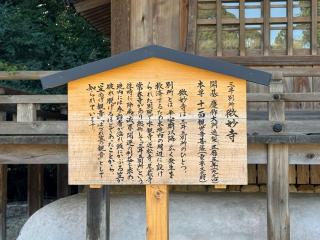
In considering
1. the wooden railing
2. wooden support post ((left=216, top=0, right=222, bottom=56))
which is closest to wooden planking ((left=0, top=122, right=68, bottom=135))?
the wooden railing

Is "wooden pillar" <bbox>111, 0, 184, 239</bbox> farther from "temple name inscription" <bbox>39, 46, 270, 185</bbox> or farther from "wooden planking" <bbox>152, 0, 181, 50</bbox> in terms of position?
"temple name inscription" <bbox>39, 46, 270, 185</bbox>

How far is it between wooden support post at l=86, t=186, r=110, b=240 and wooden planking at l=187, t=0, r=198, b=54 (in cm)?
257

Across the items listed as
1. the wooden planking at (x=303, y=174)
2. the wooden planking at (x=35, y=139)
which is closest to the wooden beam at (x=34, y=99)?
the wooden planking at (x=35, y=139)

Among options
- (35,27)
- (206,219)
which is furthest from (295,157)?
(35,27)

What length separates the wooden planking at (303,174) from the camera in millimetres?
7430

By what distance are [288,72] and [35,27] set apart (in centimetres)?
1074

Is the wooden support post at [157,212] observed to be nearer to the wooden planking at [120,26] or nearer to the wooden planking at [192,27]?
the wooden planking at [120,26]

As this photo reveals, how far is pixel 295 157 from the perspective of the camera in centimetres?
575

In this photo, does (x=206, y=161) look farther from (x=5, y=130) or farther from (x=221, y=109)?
(x=5, y=130)

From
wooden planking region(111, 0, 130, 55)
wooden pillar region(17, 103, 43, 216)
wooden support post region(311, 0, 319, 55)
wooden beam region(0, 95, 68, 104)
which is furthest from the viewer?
wooden pillar region(17, 103, 43, 216)

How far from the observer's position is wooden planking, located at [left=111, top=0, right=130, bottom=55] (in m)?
7.20

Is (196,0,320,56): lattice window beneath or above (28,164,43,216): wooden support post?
above

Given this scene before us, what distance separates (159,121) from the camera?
4.14 metres

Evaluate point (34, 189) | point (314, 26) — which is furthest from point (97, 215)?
point (34, 189)
